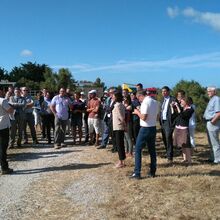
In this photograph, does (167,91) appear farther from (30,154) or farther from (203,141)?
(203,141)

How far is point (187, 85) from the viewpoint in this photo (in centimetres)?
2198

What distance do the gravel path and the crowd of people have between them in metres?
0.70

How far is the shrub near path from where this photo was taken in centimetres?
667

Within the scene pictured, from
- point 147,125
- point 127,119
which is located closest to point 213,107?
point 127,119

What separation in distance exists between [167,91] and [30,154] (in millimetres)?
4518

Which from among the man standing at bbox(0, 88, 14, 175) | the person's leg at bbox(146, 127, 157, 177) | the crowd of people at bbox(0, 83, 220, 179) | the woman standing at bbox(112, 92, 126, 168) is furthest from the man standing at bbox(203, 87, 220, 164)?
the man standing at bbox(0, 88, 14, 175)

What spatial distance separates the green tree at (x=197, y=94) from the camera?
70.0 feet

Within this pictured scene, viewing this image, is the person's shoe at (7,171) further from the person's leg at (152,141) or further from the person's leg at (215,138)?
the person's leg at (215,138)

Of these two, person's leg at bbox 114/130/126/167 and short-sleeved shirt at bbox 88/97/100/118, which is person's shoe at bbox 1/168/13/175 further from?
short-sleeved shirt at bbox 88/97/100/118

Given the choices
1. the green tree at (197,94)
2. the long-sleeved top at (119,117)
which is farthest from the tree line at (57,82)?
the long-sleeved top at (119,117)

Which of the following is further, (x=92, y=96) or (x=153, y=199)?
(x=92, y=96)

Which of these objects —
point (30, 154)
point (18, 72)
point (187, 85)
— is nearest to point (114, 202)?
point (30, 154)

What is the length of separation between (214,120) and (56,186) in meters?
4.44

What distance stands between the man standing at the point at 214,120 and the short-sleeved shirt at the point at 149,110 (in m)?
2.47
